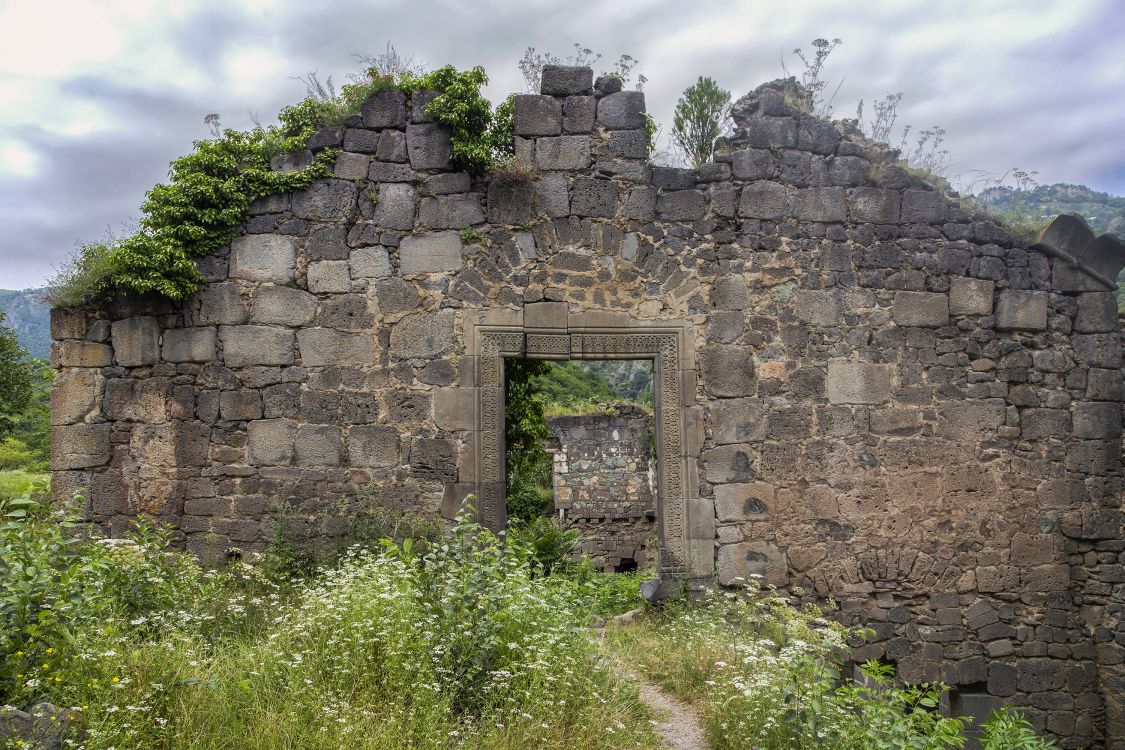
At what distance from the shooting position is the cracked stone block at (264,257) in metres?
7.08

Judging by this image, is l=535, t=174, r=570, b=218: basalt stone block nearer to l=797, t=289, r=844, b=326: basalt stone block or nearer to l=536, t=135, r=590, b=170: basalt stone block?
l=536, t=135, r=590, b=170: basalt stone block

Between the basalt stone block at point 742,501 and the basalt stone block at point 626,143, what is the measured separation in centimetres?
318

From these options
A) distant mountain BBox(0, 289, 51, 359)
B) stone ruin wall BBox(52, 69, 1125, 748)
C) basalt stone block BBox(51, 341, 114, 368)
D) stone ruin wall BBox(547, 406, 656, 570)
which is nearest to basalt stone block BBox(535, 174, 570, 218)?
stone ruin wall BBox(52, 69, 1125, 748)

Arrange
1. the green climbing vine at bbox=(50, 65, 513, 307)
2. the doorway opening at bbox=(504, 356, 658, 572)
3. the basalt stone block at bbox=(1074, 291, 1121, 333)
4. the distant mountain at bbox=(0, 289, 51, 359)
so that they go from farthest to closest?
the distant mountain at bbox=(0, 289, 51, 359) < the doorway opening at bbox=(504, 356, 658, 572) < the basalt stone block at bbox=(1074, 291, 1121, 333) < the green climbing vine at bbox=(50, 65, 513, 307)

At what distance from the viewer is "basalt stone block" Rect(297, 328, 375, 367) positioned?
706cm

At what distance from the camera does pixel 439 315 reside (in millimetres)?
7066

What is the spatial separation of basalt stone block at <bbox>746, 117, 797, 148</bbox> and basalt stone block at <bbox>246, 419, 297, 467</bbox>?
505 centimetres

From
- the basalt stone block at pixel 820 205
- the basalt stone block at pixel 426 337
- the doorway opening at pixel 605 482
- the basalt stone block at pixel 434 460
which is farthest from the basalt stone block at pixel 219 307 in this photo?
the doorway opening at pixel 605 482

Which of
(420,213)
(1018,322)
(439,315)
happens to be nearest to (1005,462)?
(1018,322)

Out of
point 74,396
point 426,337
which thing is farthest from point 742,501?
point 74,396

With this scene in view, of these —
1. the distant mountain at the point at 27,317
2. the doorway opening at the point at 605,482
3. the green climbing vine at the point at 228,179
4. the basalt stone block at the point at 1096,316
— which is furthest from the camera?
the distant mountain at the point at 27,317

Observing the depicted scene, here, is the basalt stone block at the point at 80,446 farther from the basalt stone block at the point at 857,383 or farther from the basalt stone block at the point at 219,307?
the basalt stone block at the point at 857,383

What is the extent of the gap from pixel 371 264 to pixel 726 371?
3419 millimetres

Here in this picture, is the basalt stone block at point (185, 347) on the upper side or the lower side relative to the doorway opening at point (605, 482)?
upper
